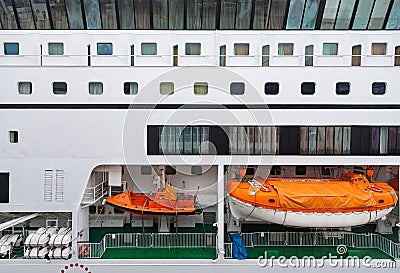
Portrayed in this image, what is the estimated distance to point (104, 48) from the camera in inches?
354

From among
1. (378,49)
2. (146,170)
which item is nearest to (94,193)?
(146,170)

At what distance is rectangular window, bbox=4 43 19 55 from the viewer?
895 cm

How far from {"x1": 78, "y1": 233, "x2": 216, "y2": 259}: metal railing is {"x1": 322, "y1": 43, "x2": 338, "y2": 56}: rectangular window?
5684mm

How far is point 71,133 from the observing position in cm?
831

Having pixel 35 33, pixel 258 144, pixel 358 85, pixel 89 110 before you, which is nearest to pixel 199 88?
pixel 258 144

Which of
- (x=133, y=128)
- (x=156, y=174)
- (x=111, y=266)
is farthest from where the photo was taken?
(x=156, y=174)

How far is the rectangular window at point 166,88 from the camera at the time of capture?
8586mm

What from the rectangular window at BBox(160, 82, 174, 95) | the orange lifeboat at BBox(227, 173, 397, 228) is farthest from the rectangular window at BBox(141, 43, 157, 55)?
the orange lifeboat at BBox(227, 173, 397, 228)

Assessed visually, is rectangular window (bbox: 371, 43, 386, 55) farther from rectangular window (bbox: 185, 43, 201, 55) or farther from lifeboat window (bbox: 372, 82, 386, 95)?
rectangular window (bbox: 185, 43, 201, 55)

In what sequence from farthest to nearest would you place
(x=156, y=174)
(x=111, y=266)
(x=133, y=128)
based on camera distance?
1. (x=156, y=174)
2. (x=133, y=128)
3. (x=111, y=266)

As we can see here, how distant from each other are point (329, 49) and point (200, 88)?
3.66 m

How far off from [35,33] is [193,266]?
7.16 meters

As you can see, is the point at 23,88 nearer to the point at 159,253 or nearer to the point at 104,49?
the point at 104,49

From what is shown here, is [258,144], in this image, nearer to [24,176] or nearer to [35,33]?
[24,176]
